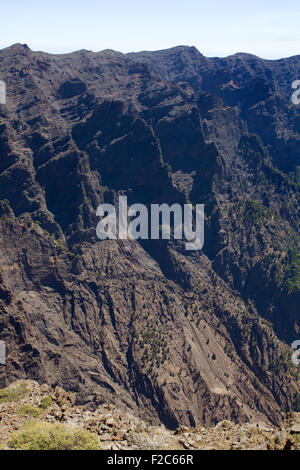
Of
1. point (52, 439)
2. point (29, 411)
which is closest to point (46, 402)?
point (29, 411)

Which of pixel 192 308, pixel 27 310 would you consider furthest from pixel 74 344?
pixel 192 308

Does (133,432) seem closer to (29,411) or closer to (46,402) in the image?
(29,411)

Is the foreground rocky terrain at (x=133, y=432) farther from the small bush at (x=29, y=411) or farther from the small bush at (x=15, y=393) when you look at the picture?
the small bush at (x=15, y=393)

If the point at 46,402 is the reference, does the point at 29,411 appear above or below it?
above

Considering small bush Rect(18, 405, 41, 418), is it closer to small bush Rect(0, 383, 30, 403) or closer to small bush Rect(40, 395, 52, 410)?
small bush Rect(40, 395, 52, 410)

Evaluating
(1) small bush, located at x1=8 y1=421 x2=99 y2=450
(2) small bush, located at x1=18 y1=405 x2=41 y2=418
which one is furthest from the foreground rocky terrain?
(1) small bush, located at x1=8 y1=421 x2=99 y2=450

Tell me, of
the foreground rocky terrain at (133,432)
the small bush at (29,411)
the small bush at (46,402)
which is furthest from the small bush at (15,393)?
the small bush at (29,411)
